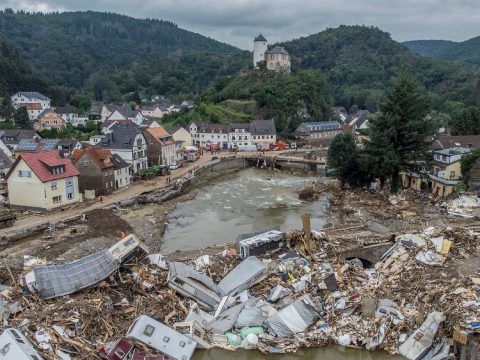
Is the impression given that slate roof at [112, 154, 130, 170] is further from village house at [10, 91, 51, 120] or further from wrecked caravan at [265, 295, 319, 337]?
village house at [10, 91, 51, 120]

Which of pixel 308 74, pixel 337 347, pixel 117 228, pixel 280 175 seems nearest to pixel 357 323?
pixel 337 347

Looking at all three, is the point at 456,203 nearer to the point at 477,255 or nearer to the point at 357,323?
the point at 477,255

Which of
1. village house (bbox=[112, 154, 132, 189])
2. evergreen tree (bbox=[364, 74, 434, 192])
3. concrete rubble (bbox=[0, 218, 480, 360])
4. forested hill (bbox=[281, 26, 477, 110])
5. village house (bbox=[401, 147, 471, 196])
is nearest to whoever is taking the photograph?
concrete rubble (bbox=[0, 218, 480, 360])

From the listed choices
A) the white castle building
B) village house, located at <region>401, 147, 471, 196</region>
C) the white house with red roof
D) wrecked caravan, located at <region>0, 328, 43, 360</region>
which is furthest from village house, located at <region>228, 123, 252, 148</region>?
wrecked caravan, located at <region>0, 328, 43, 360</region>

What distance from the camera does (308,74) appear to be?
8394cm

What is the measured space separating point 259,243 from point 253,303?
170 inches

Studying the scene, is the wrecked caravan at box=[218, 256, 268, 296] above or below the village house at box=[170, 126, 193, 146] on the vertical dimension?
below

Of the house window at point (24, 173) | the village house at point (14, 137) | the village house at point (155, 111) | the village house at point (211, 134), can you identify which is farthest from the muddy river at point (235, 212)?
the village house at point (155, 111)

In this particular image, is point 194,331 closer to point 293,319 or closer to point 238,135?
point 293,319

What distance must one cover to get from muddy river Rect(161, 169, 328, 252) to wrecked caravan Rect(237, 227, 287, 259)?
540 cm

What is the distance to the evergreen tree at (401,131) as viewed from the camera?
112ft

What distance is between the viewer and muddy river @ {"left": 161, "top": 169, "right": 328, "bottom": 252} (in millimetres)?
27938

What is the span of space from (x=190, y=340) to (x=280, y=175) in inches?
1518

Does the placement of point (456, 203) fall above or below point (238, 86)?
below
